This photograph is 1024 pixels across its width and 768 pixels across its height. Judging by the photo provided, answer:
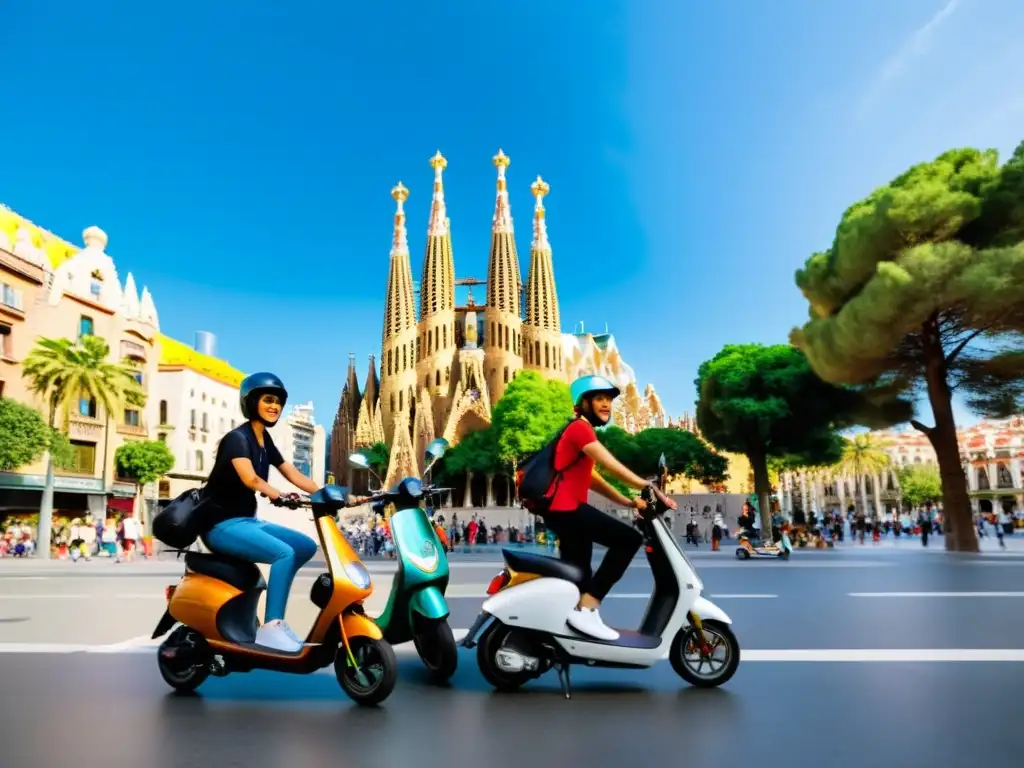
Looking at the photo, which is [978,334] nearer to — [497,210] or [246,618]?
[246,618]

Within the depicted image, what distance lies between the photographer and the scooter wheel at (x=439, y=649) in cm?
446

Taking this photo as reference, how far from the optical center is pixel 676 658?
4402 millimetres

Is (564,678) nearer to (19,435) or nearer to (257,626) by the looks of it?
(257,626)

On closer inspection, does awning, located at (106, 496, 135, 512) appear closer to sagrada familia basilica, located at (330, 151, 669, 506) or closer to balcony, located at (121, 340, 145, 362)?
balcony, located at (121, 340, 145, 362)

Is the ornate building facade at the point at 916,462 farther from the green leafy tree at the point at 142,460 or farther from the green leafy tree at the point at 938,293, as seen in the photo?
the green leafy tree at the point at 142,460

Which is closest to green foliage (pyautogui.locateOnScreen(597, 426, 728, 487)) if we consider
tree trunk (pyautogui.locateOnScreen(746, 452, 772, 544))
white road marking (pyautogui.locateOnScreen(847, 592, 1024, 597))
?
tree trunk (pyautogui.locateOnScreen(746, 452, 772, 544))

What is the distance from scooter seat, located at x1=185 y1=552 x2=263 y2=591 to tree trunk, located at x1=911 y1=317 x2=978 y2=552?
2132cm

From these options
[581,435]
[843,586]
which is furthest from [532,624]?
[843,586]

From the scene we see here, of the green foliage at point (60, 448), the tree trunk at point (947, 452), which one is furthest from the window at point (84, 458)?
the tree trunk at point (947, 452)

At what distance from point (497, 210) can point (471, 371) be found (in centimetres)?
1775

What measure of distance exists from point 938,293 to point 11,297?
1344 inches

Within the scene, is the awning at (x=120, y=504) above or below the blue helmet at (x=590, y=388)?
above

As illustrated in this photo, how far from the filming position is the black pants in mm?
4273

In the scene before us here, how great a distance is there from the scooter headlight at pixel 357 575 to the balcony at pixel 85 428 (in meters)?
35.6
